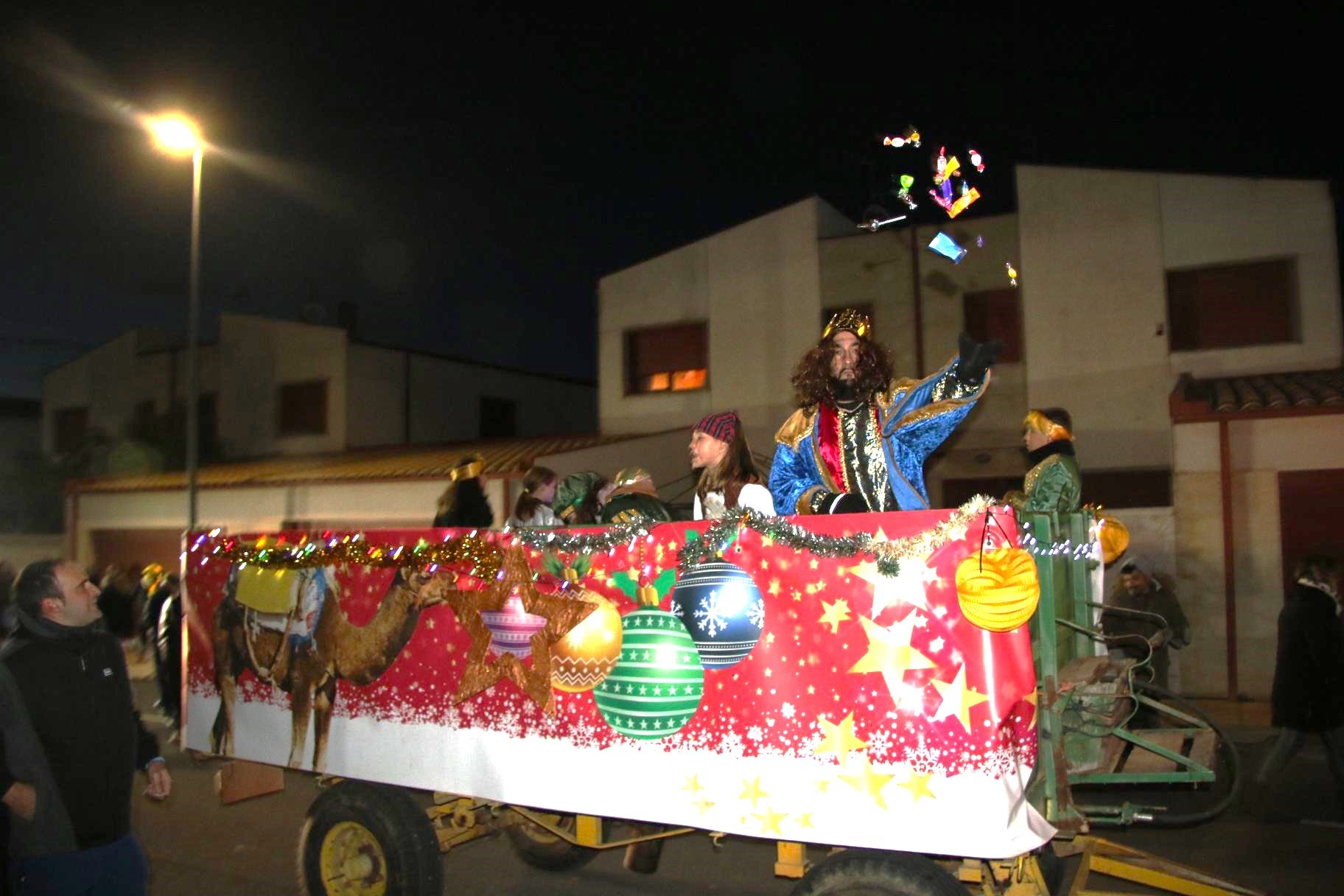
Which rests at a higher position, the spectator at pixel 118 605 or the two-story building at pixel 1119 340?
the two-story building at pixel 1119 340

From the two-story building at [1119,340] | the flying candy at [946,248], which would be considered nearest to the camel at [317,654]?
the flying candy at [946,248]

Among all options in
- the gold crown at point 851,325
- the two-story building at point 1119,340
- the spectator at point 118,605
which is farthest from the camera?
the spectator at point 118,605

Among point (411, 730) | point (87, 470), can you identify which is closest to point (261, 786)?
point (411, 730)

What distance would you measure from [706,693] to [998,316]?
1209 cm

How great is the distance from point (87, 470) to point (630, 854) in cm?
2367

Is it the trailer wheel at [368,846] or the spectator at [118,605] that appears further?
the spectator at [118,605]

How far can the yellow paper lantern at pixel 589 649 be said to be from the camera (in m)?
3.79

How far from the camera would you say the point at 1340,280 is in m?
12.2

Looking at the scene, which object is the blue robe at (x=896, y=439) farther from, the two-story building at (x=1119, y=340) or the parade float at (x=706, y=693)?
the two-story building at (x=1119, y=340)

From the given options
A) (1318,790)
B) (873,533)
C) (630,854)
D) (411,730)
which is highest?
(873,533)

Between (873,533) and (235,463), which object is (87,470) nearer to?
(235,463)

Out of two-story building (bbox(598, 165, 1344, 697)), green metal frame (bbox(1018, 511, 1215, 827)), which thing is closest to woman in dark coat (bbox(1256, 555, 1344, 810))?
green metal frame (bbox(1018, 511, 1215, 827))

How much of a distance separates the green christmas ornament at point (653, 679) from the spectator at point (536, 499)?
2914 mm

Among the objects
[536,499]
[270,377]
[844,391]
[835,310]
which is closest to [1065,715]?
[844,391]
